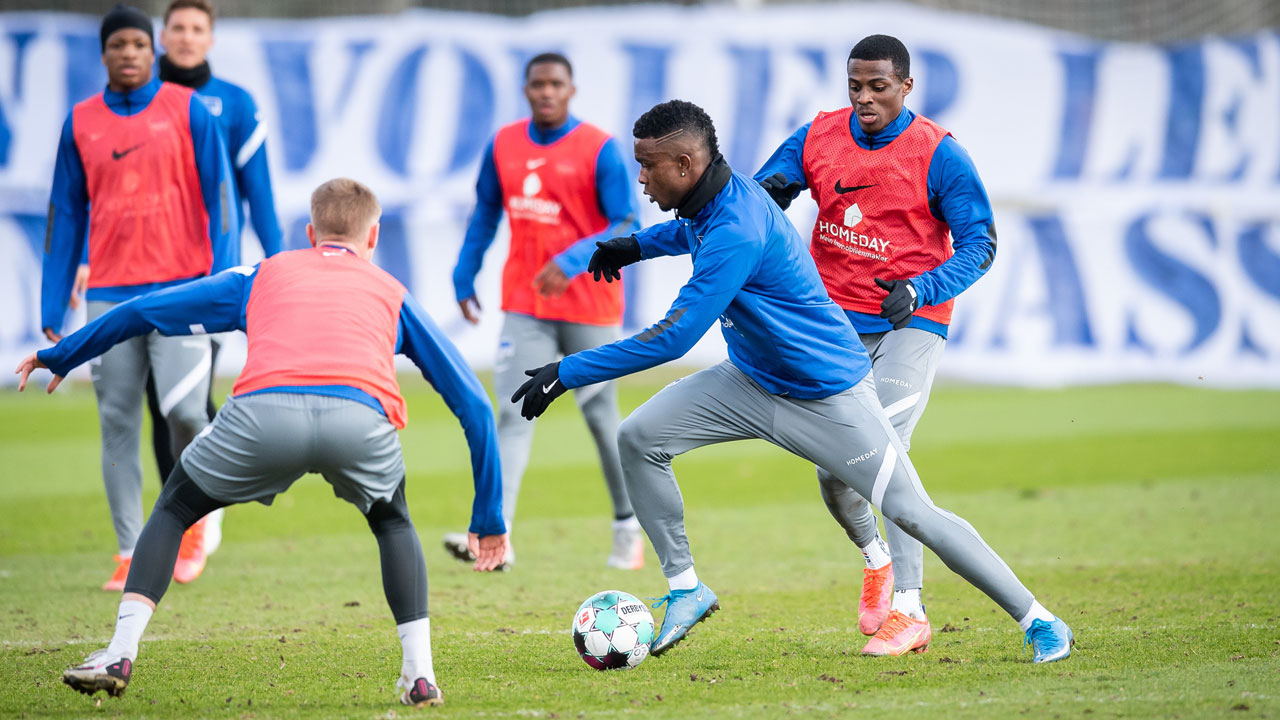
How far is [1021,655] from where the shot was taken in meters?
4.95

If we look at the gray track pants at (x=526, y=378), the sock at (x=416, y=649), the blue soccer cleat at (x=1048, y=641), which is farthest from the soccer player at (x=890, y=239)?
the gray track pants at (x=526, y=378)

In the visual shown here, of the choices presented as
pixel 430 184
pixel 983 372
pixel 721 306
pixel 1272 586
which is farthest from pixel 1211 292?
pixel 721 306

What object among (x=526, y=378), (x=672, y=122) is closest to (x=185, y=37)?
(x=526, y=378)

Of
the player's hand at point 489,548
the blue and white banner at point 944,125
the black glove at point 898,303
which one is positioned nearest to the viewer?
the player's hand at point 489,548

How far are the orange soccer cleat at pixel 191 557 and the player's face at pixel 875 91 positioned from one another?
3859mm

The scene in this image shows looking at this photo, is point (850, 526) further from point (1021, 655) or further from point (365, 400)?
point (365, 400)

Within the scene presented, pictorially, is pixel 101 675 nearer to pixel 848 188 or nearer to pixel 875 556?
pixel 875 556

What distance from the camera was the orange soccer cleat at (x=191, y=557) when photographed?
6691 mm

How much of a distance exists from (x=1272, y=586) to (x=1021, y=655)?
6.93 feet

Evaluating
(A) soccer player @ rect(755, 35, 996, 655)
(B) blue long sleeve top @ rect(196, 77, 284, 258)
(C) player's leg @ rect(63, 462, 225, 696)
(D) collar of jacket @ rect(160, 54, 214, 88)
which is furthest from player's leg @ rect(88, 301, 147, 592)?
(A) soccer player @ rect(755, 35, 996, 655)

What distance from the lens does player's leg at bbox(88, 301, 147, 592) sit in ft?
20.8

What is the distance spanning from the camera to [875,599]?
5.45m

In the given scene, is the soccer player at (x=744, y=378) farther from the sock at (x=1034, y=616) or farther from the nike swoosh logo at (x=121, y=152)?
the nike swoosh logo at (x=121, y=152)

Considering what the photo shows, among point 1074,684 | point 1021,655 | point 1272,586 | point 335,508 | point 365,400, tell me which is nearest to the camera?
point 365,400
